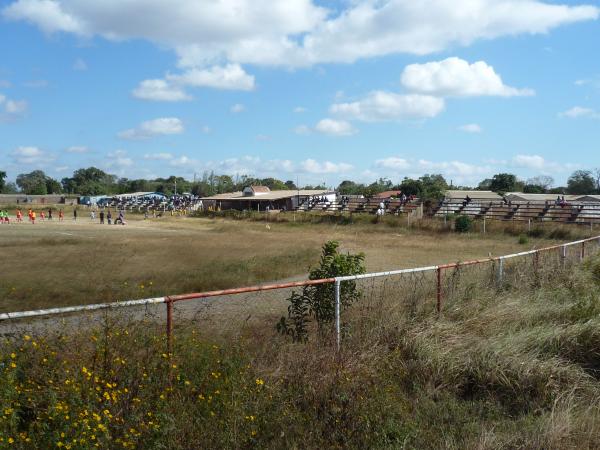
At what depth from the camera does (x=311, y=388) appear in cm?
538

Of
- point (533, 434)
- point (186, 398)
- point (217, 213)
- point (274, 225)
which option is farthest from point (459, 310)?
point (217, 213)

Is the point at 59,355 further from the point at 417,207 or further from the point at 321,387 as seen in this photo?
the point at 417,207

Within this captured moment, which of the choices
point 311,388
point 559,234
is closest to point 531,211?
point 559,234

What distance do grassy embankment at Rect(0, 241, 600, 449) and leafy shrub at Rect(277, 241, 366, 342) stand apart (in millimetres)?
279

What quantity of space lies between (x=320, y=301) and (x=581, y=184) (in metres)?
141

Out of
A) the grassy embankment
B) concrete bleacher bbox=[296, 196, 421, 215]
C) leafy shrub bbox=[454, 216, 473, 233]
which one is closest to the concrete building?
concrete bleacher bbox=[296, 196, 421, 215]

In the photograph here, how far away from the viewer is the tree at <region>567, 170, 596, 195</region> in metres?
131

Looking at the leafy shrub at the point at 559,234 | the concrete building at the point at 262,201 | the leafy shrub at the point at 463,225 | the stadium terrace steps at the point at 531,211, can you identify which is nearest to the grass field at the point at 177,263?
the leafy shrub at the point at 463,225

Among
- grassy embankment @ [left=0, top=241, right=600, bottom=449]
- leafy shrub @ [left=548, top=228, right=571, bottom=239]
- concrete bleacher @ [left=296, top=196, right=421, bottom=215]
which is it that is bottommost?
leafy shrub @ [left=548, top=228, right=571, bottom=239]

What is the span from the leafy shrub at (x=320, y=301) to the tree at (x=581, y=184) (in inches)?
5424

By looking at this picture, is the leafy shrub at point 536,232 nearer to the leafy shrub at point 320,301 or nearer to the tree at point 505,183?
the leafy shrub at point 320,301

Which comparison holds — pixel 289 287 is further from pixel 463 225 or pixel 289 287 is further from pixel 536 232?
pixel 463 225

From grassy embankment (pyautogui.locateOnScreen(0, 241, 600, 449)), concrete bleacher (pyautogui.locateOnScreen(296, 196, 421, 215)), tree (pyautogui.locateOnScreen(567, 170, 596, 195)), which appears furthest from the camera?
tree (pyautogui.locateOnScreen(567, 170, 596, 195))

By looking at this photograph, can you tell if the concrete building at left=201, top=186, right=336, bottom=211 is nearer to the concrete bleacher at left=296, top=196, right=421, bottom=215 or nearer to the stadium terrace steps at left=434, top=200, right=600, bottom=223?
the concrete bleacher at left=296, top=196, right=421, bottom=215
